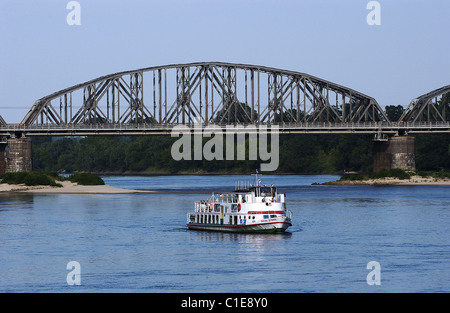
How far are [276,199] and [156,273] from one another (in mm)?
23068

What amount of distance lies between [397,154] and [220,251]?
124m

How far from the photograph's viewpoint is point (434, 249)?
68.1 m

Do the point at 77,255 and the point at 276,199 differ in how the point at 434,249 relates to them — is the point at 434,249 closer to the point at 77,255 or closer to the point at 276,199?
the point at 276,199

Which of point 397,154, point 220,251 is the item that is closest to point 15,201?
point 220,251

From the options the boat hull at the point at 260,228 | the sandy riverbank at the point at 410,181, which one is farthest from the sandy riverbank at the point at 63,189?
the boat hull at the point at 260,228

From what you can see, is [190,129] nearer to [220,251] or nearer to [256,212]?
[256,212]

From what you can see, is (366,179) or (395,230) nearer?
(395,230)

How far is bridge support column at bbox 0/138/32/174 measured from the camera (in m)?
177

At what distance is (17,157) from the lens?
177 m

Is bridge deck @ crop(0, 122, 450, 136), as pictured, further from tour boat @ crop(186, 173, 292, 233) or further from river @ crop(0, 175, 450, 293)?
tour boat @ crop(186, 173, 292, 233)

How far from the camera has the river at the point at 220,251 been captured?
54.4 meters
